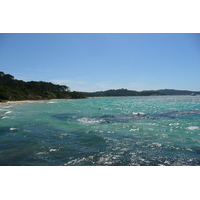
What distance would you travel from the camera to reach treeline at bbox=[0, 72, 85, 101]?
3343 inches

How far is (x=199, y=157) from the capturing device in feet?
28.9

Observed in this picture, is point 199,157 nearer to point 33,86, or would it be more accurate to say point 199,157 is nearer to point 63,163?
point 63,163

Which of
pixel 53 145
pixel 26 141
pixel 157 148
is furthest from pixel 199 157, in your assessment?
pixel 26 141

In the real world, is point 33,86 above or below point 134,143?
above

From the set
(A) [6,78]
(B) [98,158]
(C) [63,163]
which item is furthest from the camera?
(A) [6,78]

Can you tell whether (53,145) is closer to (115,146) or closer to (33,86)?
(115,146)

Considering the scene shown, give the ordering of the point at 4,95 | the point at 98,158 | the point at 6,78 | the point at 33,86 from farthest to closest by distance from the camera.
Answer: the point at 33,86 → the point at 6,78 → the point at 4,95 → the point at 98,158

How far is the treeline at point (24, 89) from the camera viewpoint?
3343 inches

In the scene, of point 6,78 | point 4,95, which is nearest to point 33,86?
point 6,78

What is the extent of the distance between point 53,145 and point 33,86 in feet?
470

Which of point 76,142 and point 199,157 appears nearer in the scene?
point 199,157

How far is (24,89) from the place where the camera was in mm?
113312

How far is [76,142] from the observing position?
1192cm

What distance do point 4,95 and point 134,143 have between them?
82366mm
